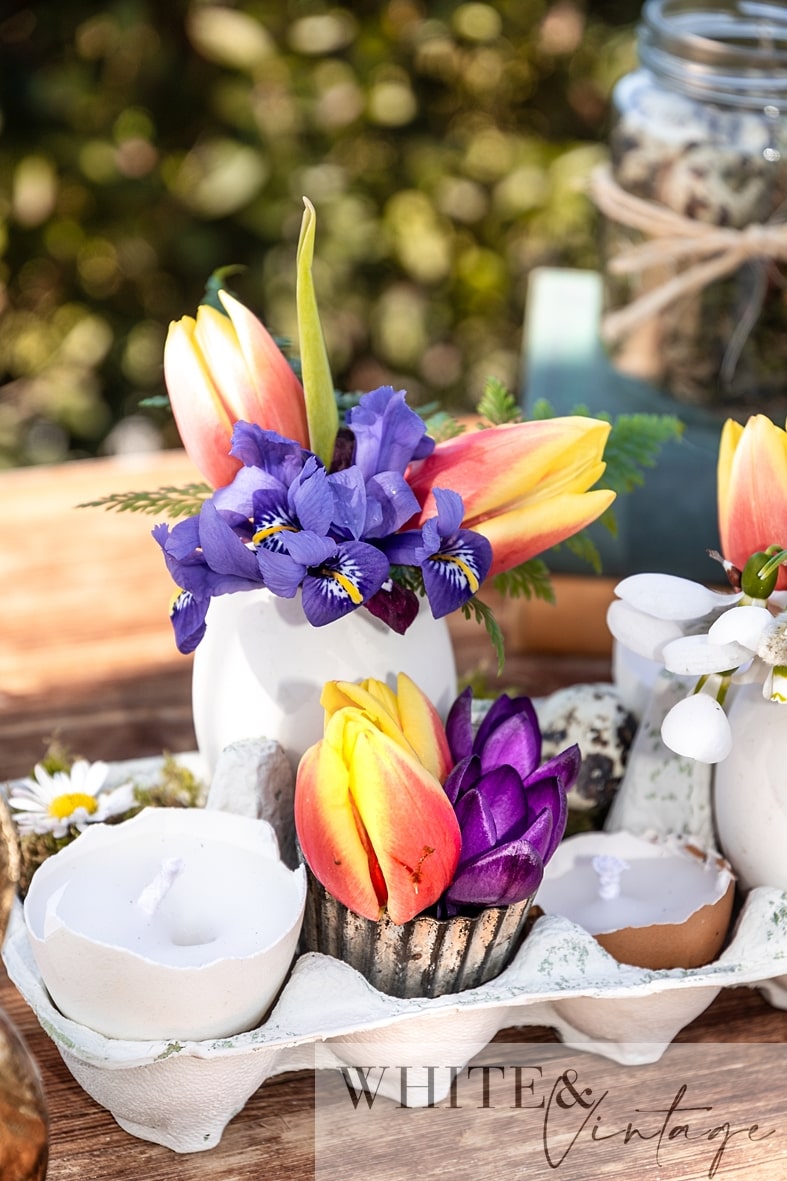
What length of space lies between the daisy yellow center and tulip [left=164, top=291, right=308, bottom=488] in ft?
0.52

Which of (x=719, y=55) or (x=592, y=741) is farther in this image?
(x=719, y=55)

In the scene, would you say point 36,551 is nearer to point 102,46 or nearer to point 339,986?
point 339,986

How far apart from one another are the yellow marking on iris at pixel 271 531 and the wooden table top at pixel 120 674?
7.8 inches

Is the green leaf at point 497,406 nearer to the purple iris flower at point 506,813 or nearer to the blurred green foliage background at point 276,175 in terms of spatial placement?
the purple iris flower at point 506,813

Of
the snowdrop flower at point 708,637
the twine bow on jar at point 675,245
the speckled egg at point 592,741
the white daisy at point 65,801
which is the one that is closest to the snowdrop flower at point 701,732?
the snowdrop flower at point 708,637

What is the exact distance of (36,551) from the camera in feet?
2.79

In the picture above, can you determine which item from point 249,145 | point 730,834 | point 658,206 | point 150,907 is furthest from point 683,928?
point 249,145

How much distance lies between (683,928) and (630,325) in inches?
18.0

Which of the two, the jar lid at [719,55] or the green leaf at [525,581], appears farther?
the jar lid at [719,55]

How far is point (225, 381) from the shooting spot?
471 millimetres

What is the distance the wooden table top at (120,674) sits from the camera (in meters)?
0.44

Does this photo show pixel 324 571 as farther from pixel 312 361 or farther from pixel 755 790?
pixel 755 790

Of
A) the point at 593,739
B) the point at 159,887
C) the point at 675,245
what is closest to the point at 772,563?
the point at 593,739

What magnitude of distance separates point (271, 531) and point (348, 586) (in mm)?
34
